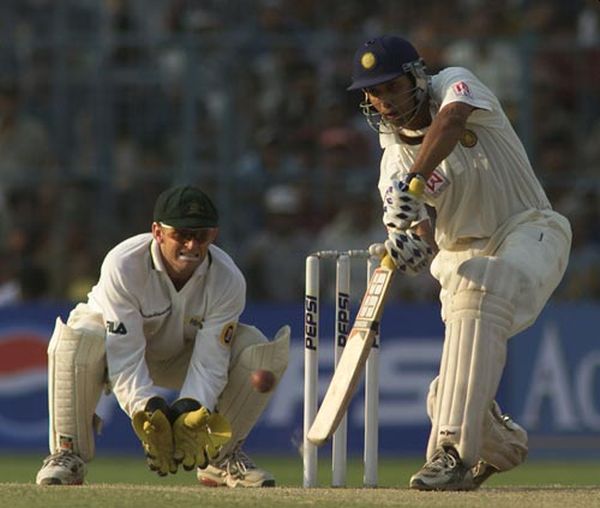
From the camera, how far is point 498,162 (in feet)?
21.4

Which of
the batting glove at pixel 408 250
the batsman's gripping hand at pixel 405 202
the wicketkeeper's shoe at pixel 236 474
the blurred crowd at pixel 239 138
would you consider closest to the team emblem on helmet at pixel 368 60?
the batsman's gripping hand at pixel 405 202

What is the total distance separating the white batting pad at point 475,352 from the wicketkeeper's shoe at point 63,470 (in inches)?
58.5

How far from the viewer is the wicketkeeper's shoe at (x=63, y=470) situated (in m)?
6.48

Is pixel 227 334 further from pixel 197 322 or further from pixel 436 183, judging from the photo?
pixel 436 183

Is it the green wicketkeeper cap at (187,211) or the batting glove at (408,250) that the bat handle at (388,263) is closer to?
the batting glove at (408,250)

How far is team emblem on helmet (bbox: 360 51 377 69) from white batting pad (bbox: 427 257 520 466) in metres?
0.89

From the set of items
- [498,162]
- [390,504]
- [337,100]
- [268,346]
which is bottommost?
[390,504]

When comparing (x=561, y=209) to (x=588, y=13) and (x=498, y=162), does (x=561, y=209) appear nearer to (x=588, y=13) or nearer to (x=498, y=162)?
(x=588, y=13)

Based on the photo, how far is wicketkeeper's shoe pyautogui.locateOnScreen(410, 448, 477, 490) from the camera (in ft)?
20.5

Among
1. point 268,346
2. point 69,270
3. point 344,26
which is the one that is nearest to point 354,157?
point 344,26

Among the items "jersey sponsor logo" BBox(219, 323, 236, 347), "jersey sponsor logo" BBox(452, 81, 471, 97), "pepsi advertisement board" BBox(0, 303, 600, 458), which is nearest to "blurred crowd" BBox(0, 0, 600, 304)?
"pepsi advertisement board" BBox(0, 303, 600, 458)

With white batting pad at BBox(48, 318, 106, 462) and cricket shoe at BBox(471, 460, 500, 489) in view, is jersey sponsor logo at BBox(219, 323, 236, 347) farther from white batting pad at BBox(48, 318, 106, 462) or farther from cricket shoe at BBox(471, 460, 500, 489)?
cricket shoe at BBox(471, 460, 500, 489)

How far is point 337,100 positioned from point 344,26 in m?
0.87

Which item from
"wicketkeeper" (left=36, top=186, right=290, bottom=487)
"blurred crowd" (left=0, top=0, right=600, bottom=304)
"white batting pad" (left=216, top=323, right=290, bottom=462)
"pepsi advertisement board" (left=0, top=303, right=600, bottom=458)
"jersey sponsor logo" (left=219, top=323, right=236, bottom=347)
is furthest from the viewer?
"blurred crowd" (left=0, top=0, right=600, bottom=304)
